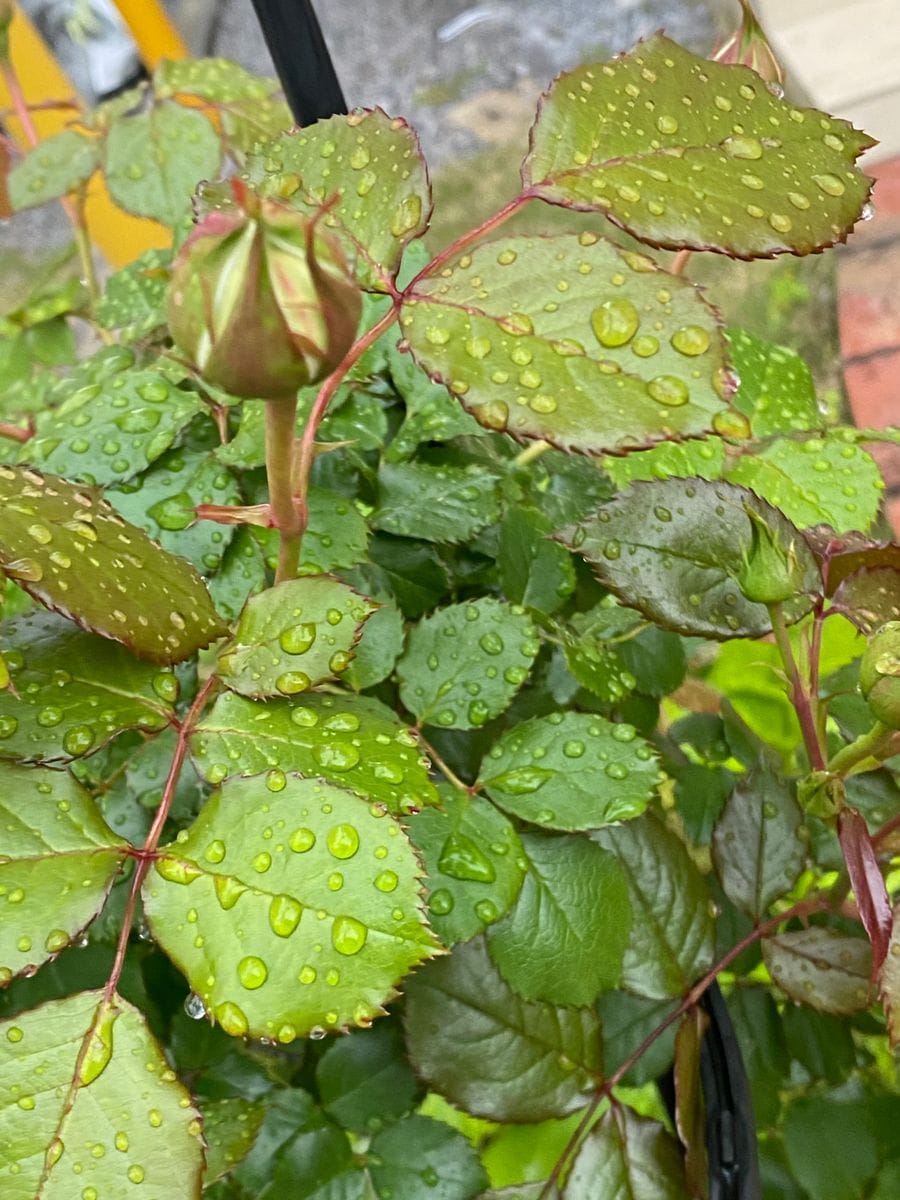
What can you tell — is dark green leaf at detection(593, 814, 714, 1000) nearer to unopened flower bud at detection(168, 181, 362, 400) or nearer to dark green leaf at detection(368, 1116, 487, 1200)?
dark green leaf at detection(368, 1116, 487, 1200)

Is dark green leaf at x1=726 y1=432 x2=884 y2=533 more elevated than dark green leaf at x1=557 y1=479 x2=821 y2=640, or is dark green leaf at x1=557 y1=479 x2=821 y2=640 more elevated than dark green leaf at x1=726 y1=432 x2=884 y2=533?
dark green leaf at x1=557 y1=479 x2=821 y2=640

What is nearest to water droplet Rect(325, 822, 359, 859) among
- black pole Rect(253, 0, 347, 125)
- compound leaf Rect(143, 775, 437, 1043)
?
compound leaf Rect(143, 775, 437, 1043)

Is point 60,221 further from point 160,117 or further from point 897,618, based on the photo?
point 897,618

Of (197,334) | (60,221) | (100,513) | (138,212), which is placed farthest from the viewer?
(60,221)

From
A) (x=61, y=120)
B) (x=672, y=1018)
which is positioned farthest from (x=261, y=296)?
(x=61, y=120)

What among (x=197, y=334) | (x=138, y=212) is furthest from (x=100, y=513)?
(x=138, y=212)
